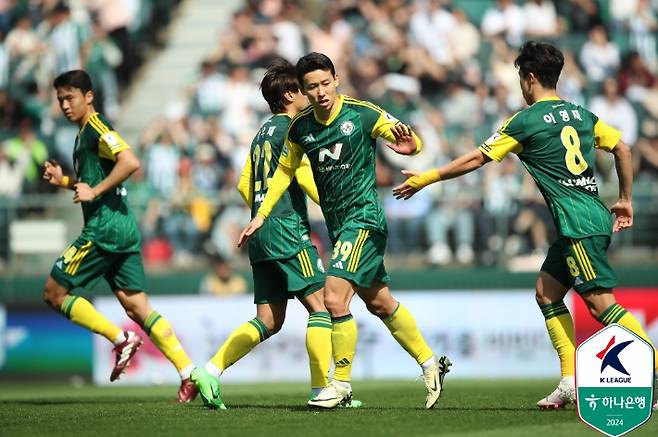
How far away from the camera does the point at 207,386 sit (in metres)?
9.74

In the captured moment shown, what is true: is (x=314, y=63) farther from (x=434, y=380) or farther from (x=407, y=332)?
(x=434, y=380)

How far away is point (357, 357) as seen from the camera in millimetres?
17172

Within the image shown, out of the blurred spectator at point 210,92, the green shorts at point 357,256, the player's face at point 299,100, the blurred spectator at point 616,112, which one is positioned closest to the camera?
the green shorts at point 357,256

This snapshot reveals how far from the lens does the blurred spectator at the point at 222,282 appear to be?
1759 cm

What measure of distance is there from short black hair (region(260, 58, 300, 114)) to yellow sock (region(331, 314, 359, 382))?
211 cm

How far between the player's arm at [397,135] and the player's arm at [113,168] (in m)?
2.56

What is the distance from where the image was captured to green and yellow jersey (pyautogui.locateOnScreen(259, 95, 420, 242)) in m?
9.42

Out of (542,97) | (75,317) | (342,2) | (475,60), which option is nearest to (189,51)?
(342,2)

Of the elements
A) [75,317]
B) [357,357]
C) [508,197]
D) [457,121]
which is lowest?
[357,357]

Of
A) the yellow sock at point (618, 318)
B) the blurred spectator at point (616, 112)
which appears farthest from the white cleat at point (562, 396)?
the blurred spectator at point (616, 112)

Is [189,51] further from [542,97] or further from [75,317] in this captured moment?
[542,97]

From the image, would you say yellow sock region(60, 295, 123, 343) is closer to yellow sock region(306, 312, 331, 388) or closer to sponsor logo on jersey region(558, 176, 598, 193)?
yellow sock region(306, 312, 331, 388)

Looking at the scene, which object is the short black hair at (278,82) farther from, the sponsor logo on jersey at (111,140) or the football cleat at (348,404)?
the football cleat at (348,404)

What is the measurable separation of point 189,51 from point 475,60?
22.3 feet
